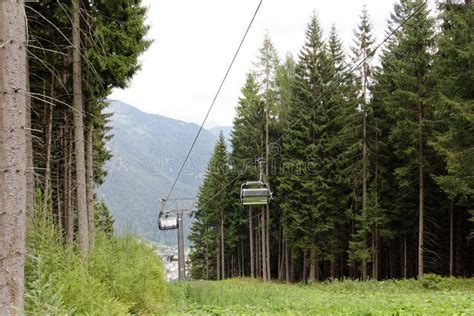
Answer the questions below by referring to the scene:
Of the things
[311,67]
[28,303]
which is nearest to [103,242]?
[28,303]

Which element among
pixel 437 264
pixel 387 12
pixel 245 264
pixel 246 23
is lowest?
pixel 245 264

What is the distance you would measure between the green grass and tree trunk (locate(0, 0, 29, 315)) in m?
5.03

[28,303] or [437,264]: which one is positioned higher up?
[28,303]

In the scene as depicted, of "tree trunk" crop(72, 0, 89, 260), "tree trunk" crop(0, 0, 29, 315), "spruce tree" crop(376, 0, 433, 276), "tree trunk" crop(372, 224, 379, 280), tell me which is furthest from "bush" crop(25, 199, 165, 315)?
"tree trunk" crop(372, 224, 379, 280)

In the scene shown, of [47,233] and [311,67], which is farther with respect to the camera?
[311,67]

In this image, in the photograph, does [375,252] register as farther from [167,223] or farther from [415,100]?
[167,223]

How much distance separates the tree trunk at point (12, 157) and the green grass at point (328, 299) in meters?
5.03

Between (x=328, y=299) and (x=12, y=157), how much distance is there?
11406 mm

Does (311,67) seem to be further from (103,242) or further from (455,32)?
(103,242)

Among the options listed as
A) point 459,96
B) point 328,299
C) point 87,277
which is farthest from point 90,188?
point 459,96

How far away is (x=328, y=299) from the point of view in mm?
13219

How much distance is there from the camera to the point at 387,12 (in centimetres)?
3147

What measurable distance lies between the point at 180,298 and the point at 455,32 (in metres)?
13.6

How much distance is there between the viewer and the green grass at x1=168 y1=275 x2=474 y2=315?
8328 mm
